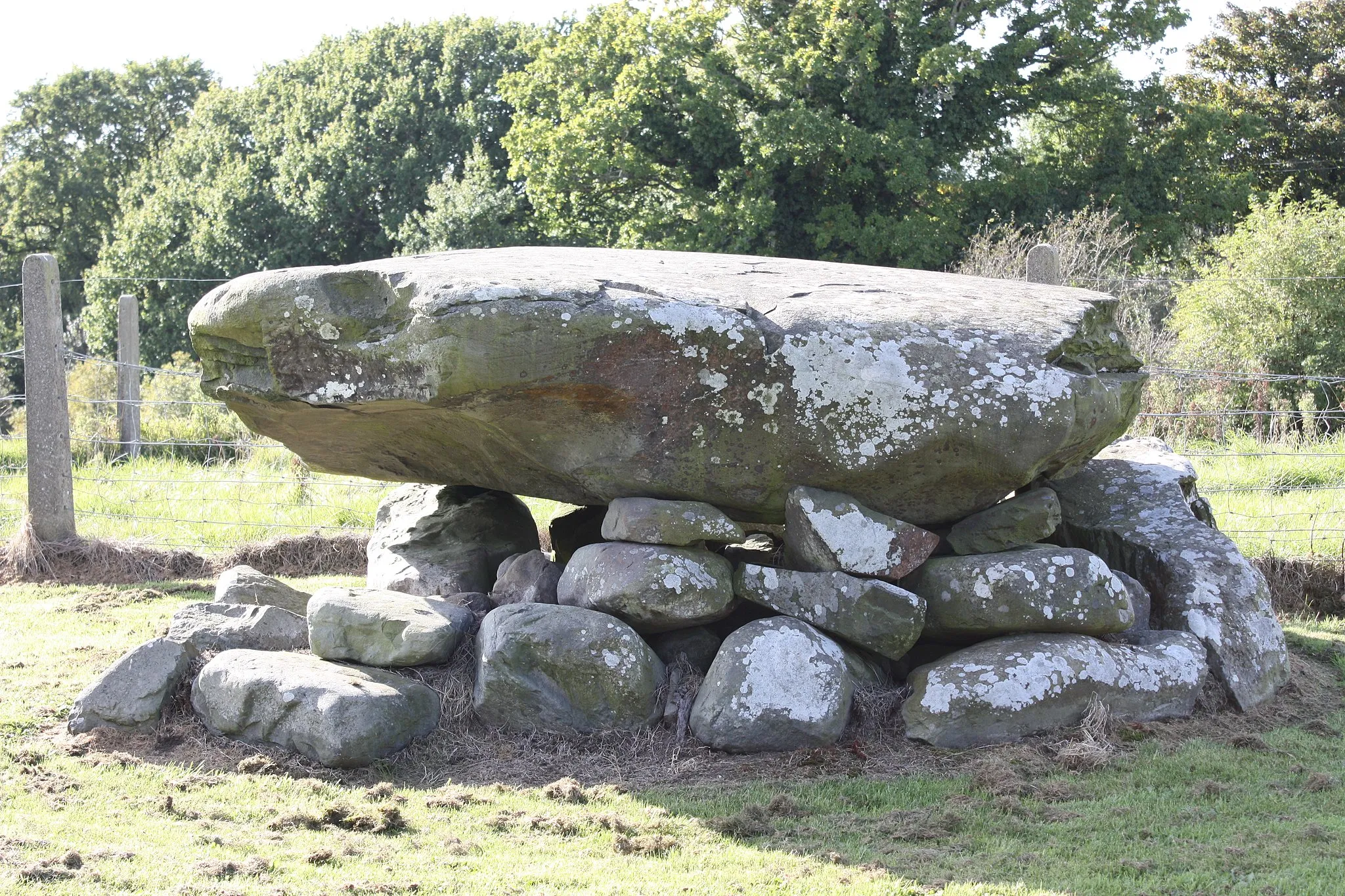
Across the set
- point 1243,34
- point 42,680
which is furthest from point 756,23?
point 42,680

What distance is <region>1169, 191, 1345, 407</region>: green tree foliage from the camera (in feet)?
52.9

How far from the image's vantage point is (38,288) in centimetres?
916

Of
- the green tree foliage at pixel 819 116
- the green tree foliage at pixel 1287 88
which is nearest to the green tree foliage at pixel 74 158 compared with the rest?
the green tree foliage at pixel 819 116

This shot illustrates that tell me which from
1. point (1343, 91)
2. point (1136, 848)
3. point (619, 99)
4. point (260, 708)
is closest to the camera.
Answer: point (1136, 848)

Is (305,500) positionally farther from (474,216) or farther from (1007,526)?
(474,216)

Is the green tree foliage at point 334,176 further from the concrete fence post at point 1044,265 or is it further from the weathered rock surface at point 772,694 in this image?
the weathered rock surface at point 772,694

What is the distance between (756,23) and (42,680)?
20.7 m

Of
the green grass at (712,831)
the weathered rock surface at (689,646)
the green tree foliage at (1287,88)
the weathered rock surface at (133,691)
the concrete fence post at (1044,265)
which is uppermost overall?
the green tree foliage at (1287,88)

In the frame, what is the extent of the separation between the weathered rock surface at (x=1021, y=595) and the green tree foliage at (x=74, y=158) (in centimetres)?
3818

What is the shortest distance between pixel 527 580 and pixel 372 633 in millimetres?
946

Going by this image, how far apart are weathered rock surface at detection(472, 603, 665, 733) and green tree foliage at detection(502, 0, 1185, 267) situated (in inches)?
660

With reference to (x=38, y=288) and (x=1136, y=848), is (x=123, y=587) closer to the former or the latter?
(x=38, y=288)

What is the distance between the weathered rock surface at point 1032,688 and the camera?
5348 millimetres

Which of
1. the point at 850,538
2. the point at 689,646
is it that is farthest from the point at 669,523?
the point at 850,538
